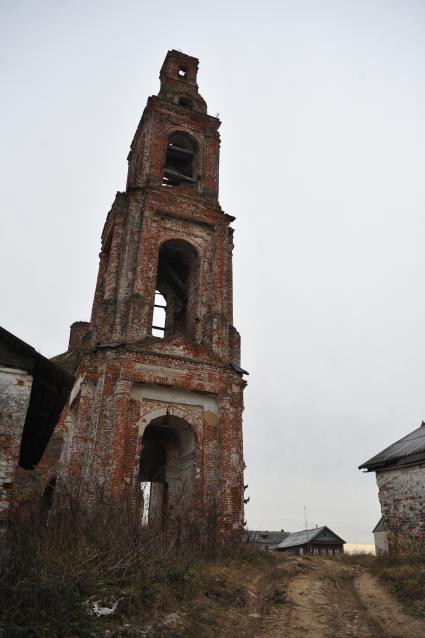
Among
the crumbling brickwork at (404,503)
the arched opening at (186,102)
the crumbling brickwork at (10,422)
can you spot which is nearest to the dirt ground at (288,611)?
the crumbling brickwork at (404,503)

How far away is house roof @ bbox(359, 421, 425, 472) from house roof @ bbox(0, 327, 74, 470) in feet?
30.0

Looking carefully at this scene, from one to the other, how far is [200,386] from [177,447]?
222 cm

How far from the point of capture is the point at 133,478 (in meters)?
11.3

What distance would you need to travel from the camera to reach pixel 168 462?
1398 centimetres

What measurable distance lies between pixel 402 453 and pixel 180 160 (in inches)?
530

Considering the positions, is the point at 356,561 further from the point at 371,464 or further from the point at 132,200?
the point at 132,200

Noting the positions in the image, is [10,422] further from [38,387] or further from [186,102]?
[186,102]

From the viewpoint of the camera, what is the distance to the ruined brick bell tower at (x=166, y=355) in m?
11.6

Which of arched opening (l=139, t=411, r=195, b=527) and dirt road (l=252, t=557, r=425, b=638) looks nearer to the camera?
dirt road (l=252, t=557, r=425, b=638)

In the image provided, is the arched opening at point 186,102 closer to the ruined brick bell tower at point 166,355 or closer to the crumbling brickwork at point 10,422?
the ruined brick bell tower at point 166,355

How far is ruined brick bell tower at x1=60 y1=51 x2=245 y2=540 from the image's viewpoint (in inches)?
457

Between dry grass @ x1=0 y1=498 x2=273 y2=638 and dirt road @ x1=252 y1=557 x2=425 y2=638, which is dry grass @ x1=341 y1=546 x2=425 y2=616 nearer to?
dirt road @ x1=252 y1=557 x2=425 y2=638

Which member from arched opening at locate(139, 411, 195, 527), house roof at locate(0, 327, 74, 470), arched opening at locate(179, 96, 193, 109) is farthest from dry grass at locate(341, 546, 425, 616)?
arched opening at locate(179, 96, 193, 109)

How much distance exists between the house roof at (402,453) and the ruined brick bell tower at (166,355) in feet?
14.0
